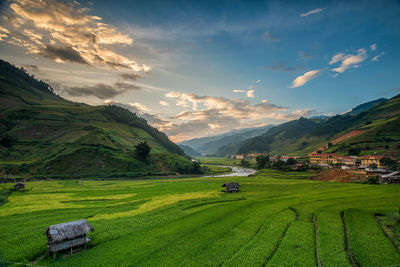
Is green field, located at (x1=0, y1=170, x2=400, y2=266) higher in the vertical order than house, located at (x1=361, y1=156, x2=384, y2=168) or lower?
lower

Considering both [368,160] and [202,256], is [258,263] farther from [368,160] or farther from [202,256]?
[368,160]

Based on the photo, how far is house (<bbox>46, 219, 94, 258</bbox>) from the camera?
76.6ft

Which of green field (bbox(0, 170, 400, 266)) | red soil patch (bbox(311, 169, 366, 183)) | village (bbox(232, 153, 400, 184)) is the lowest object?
green field (bbox(0, 170, 400, 266))

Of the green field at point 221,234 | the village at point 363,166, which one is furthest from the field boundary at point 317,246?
the village at point 363,166

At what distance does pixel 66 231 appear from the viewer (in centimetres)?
2444

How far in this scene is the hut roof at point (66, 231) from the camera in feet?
76.9

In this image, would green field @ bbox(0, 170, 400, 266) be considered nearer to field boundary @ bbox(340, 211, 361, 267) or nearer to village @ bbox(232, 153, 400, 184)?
field boundary @ bbox(340, 211, 361, 267)

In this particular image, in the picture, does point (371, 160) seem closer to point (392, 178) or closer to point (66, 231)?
point (392, 178)

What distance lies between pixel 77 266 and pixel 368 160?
14673 centimetres

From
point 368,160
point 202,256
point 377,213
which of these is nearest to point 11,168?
point 202,256

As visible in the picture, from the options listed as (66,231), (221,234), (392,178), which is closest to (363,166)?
(392,178)

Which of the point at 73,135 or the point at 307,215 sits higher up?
the point at 73,135

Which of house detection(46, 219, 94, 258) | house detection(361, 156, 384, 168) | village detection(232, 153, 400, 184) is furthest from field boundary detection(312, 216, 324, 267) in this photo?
house detection(361, 156, 384, 168)

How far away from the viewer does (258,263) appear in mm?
20562
